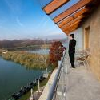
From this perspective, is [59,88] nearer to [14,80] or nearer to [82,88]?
[82,88]

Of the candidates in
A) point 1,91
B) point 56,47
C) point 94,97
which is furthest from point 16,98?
point 94,97

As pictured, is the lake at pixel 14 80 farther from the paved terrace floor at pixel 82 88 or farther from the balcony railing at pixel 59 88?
the balcony railing at pixel 59 88

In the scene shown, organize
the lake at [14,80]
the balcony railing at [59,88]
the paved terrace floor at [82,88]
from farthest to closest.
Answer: the lake at [14,80], the paved terrace floor at [82,88], the balcony railing at [59,88]

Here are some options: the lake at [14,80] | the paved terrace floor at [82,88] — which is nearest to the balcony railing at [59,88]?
the paved terrace floor at [82,88]

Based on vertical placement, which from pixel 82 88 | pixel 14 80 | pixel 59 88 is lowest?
pixel 14 80

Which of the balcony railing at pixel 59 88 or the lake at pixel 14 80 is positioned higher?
the balcony railing at pixel 59 88

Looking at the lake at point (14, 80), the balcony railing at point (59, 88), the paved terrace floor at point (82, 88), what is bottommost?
the lake at point (14, 80)

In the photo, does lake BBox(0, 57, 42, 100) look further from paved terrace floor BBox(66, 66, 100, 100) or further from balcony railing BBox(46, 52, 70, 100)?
balcony railing BBox(46, 52, 70, 100)

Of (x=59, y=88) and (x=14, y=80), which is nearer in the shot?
(x=59, y=88)

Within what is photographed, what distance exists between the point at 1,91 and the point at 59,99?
27.6 metres

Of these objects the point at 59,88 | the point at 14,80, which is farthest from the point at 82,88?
the point at 14,80

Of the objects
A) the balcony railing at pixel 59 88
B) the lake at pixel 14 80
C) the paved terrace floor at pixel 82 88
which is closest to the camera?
the balcony railing at pixel 59 88

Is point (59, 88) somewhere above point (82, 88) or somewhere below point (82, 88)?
above

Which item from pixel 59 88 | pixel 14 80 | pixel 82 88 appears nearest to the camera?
pixel 59 88
